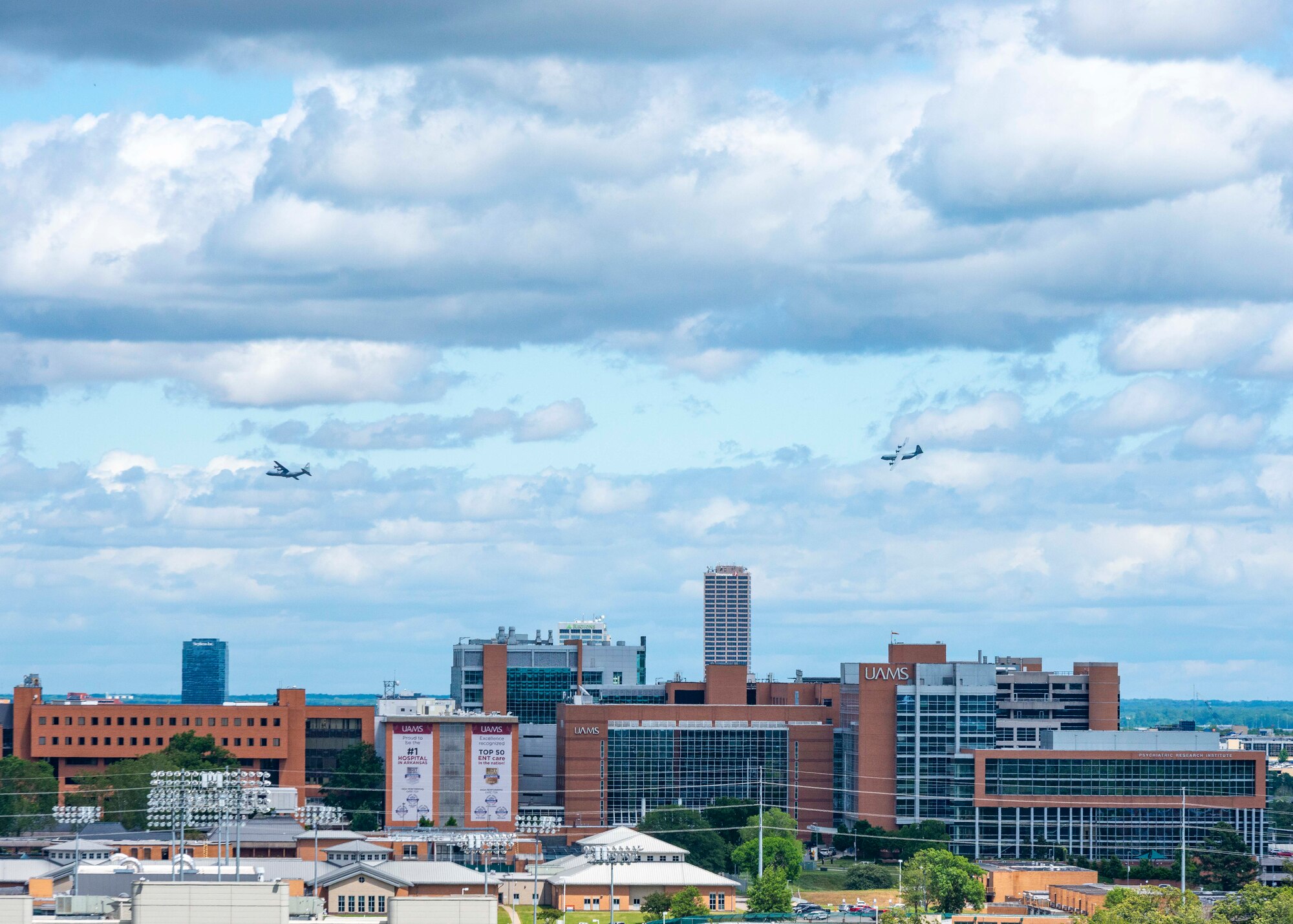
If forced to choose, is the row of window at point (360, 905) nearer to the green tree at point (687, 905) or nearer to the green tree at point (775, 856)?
the green tree at point (687, 905)

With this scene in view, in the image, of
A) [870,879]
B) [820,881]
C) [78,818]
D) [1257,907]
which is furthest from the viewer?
[820,881]

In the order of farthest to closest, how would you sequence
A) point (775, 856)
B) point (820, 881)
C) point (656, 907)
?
1. point (775, 856)
2. point (820, 881)
3. point (656, 907)

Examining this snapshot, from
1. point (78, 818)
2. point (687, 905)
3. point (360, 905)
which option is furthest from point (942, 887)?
point (78, 818)

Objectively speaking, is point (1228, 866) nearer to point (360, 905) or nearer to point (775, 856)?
point (775, 856)

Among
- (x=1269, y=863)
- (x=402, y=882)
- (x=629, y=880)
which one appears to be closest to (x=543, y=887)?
(x=629, y=880)

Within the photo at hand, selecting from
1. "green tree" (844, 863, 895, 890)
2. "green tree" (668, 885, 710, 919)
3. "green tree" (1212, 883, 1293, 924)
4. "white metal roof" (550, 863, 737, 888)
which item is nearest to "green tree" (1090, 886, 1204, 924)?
"green tree" (1212, 883, 1293, 924)
